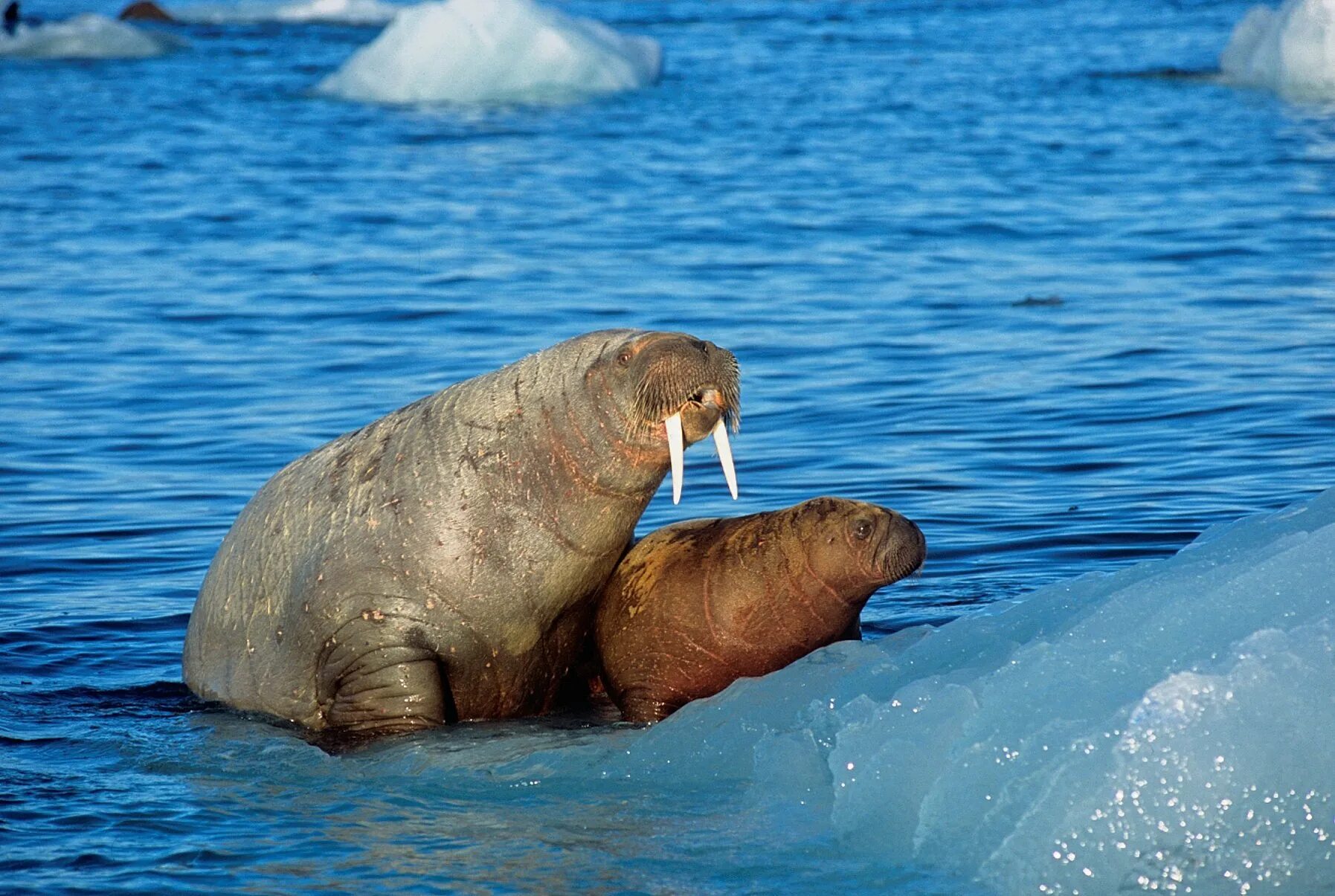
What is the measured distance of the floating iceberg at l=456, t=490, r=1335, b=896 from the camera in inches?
194

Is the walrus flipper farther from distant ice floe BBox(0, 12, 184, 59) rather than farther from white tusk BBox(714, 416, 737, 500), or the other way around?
distant ice floe BBox(0, 12, 184, 59)

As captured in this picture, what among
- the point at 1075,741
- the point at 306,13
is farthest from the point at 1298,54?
the point at 306,13

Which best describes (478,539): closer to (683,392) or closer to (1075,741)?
(683,392)

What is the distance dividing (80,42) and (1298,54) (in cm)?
2145

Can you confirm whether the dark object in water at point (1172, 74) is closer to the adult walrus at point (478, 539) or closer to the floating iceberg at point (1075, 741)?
the floating iceberg at point (1075, 741)

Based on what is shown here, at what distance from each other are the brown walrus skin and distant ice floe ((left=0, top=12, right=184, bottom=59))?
31.2 metres

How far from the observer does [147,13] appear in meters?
44.4

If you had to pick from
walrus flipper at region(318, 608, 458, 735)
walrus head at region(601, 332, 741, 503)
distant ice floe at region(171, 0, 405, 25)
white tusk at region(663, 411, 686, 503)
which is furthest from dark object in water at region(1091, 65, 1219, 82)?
walrus flipper at region(318, 608, 458, 735)

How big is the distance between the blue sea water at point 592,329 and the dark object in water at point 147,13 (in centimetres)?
1449

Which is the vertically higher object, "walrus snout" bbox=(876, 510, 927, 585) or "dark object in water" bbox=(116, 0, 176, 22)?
"walrus snout" bbox=(876, 510, 927, 585)

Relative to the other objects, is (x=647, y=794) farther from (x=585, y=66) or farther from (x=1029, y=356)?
(x=585, y=66)

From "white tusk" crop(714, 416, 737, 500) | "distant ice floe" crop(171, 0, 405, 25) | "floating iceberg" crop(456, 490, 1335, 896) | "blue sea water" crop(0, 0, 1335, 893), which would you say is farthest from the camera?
"distant ice floe" crop(171, 0, 405, 25)

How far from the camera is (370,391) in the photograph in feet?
41.8

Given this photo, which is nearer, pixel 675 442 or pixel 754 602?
pixel 675 442
